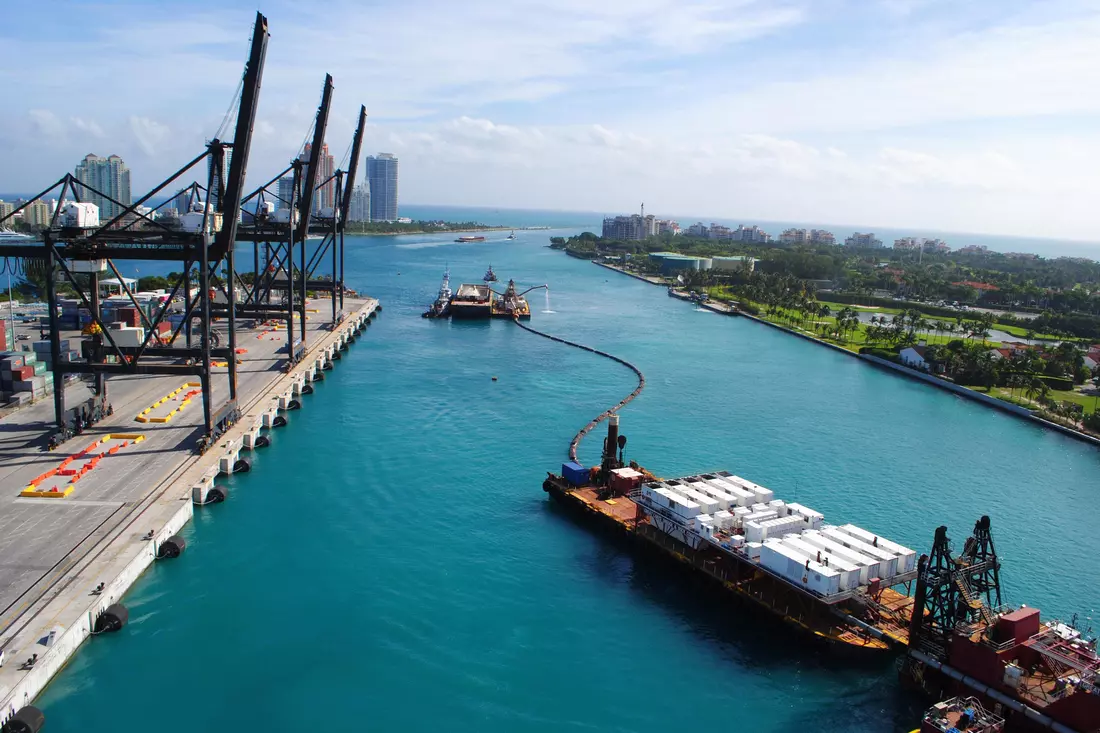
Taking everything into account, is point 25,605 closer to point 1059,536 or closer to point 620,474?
point 620,474

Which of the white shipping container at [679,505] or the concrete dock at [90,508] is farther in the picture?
the white shipping container at [679,505]

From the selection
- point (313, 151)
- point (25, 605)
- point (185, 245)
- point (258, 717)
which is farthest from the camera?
point (313, 151)

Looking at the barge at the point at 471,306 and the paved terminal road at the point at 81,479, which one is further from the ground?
the barge at the point at 471,306

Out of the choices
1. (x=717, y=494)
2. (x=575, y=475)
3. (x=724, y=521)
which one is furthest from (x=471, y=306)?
(x=724, y=521)

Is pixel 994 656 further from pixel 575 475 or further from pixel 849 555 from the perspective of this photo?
pixel 575 475

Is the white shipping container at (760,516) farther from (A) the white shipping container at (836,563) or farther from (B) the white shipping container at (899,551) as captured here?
(B) the white shipping container at (899,551)

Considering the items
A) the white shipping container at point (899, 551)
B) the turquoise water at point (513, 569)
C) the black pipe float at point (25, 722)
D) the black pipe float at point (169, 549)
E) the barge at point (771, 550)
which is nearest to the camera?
the black pipe float at point (25, 722)

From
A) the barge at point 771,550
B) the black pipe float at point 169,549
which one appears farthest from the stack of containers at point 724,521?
the black pipe float at point 169,549

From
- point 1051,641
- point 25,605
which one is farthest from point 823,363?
point 25,605
